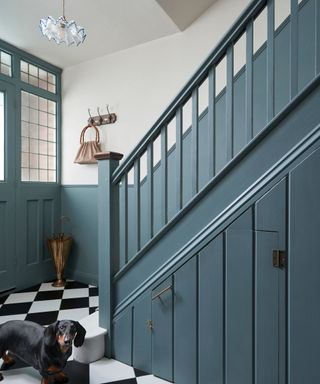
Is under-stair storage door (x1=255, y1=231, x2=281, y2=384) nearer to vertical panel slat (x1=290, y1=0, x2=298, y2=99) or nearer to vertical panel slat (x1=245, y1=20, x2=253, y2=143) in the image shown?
vertical panel slat (x1=245, y1=20, x2=253, y2=143)

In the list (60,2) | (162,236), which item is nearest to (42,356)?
(162,236)

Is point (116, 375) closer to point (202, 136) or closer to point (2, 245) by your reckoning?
point (202, 136)

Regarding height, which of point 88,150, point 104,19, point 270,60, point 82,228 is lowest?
point 82,228

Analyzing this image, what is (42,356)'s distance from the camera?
1.51m

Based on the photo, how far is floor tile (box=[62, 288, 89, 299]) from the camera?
303cm

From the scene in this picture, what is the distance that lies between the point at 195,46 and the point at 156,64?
45cm

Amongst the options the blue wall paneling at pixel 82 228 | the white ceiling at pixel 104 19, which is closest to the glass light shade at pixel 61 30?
the white ceiling at pixel 104 19

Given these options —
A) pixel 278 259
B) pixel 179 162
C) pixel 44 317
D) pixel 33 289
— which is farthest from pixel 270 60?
pixel 33 289

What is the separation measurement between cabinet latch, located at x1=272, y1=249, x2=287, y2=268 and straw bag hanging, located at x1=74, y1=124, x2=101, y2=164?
2415mm

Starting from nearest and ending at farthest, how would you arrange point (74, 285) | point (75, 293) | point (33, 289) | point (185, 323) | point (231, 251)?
point (231, 251)
point (185, 323)
point (75, 293)
point (33, 289)
point (74, 285)

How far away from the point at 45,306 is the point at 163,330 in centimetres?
158

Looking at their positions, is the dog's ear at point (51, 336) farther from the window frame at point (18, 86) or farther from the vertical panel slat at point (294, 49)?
the window frame at point (18, 86)

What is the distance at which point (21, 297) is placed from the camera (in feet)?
9.85

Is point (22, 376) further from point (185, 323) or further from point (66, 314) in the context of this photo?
point (185, 323)
